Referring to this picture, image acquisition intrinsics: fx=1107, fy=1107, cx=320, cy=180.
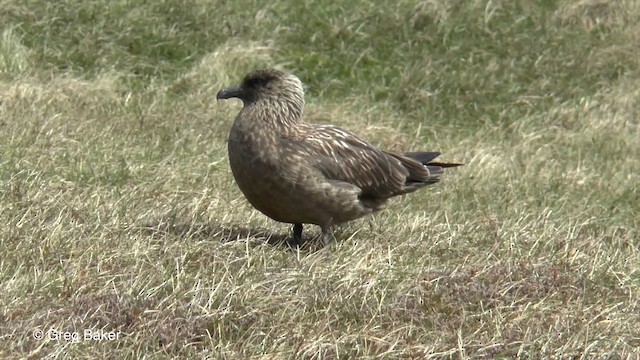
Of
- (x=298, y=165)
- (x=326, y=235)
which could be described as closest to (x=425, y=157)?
(x=326, y=235)

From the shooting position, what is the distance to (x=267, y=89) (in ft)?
20.0

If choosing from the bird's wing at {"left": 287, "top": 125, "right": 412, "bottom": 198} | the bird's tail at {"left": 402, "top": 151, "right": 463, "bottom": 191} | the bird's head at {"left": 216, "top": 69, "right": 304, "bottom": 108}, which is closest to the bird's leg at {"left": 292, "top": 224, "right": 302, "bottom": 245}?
the bird's wing at {"left": 287, "top": 125, "right": 412, "bottom": 198}

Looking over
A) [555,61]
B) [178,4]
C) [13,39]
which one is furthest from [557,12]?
[13,39]

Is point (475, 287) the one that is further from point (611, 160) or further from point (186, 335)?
point (611, 160)

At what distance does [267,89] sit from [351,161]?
609 mm

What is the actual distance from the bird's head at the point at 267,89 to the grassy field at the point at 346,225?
634mm

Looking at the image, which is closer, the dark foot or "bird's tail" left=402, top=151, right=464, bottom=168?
the dark foot

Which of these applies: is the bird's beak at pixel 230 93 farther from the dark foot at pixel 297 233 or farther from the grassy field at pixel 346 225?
the dark foot at pixel 297 233

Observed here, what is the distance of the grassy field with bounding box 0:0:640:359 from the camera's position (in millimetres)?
4512

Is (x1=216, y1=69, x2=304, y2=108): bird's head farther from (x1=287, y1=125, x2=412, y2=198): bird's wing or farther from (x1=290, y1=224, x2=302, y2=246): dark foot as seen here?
(x1=290, y1=224, x2=302, y2=246): dark foot

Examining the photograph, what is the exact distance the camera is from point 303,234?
631 centimetres

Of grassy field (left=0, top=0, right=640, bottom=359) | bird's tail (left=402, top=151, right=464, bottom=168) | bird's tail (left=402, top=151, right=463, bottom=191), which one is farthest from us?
bird's tail (left=402, top=151, right=464, bottom=168)

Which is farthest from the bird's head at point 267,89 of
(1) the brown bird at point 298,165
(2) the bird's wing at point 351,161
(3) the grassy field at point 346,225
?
(3) the grassy field at point 346,225

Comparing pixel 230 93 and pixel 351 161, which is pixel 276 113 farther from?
pixel 351 161
